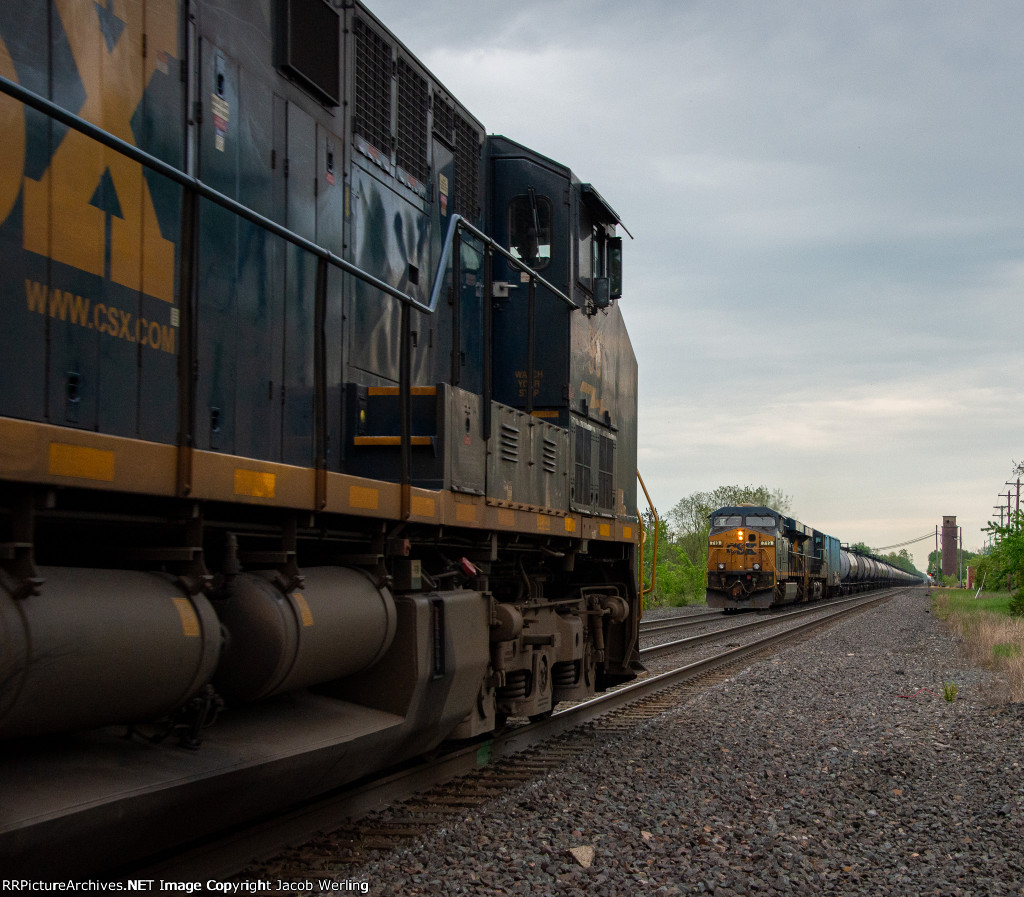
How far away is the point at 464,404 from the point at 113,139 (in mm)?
2712

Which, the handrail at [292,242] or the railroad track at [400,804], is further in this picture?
the railroad track at [400,804]

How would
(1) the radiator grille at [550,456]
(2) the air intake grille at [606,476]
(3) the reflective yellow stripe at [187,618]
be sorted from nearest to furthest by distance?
(3) the reflective yellow stripe at [187,618], (1) the radiator grille at [550,456], (2) the air intake grille at [606,476]

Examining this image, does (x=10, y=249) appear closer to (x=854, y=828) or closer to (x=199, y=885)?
(x=199, y=885)

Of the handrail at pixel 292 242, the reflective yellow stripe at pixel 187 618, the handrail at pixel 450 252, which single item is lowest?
the reflective yellow stripe at pixel 187 618

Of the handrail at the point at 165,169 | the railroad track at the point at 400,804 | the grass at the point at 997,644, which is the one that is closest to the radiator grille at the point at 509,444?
the handrail at the point at 165,169

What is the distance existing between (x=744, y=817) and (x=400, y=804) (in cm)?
177

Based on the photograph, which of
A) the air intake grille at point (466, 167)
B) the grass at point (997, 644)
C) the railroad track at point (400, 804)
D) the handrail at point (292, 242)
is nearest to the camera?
the handrail at point (292, 242)

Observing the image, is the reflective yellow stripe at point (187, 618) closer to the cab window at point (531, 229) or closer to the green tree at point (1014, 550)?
the cab window at point (531, 229)

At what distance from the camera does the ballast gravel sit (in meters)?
4.27

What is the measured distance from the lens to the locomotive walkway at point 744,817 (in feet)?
13.9

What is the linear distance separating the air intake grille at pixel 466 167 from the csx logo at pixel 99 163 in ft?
9.66

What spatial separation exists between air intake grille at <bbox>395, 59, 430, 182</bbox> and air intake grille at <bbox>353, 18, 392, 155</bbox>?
0.50 feet

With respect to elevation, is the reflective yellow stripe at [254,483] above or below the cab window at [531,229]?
below

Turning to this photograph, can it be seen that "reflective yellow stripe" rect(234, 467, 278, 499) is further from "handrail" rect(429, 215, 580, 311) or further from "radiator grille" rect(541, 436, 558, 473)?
"radiator grille" rect(541, 436, 558, 473)
